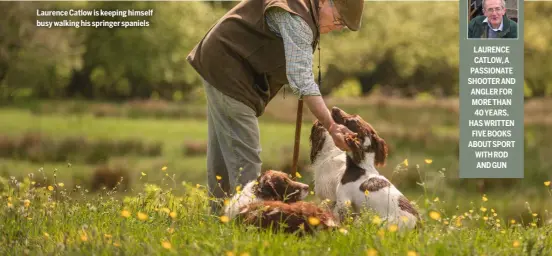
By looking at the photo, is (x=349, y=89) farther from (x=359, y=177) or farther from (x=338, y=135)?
(x=338, y=135)

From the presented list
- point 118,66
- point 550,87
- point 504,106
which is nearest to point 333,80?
point 550,87

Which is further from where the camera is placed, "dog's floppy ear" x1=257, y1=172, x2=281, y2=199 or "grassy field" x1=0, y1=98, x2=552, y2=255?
"dog's floppy ear" x1=257, y1=172, x2=281, y2=199

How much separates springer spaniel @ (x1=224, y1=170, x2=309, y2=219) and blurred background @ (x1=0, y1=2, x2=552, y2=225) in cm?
540

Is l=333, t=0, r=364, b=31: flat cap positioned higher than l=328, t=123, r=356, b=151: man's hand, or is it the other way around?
l=333, t=0, r=364, b=31: flat cap

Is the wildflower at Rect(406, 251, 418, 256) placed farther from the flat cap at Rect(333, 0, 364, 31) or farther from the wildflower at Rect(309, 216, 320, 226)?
the flat cap at Rect(333, 0, 364, 31)

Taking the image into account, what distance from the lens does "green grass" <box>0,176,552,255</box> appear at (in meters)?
4.46

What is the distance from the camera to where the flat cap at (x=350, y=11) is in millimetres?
5488

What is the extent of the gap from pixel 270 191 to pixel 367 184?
659 millimetres

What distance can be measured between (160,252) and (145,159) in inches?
459

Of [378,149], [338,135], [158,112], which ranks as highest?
[158,112]

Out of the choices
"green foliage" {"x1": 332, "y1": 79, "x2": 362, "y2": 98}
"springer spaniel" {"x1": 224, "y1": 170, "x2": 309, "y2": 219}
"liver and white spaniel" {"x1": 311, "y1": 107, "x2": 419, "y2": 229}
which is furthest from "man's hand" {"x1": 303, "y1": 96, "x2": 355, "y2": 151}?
"green foliage" {"x1": 332, "y1": 79, "x2": 362, "y2": 98}

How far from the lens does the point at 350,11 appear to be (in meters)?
5.50

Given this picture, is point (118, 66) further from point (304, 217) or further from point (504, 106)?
point (304, 217)

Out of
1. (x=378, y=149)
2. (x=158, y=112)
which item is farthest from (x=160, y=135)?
(x=378, y=149)
